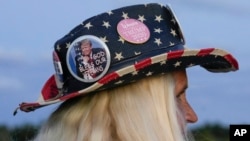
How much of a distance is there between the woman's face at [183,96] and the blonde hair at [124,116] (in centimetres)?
5

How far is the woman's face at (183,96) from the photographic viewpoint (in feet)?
6.67

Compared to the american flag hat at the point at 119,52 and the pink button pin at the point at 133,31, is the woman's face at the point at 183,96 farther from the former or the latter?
the pink button pin at the point at 133,31

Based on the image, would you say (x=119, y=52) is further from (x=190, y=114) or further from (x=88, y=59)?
(x=190, y=114)

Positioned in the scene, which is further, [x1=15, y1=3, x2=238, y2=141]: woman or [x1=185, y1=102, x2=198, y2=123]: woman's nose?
[x1=185, y1=102, x2=198, y2=123]: woman's nose

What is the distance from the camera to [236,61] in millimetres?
2131

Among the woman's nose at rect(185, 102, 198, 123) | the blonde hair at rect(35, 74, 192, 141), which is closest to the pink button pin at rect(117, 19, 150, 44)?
the blonde hair at rect(35, 74, 192, 141)

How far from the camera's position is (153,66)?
6.30 feet

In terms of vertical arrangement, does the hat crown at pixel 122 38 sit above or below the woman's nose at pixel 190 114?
above

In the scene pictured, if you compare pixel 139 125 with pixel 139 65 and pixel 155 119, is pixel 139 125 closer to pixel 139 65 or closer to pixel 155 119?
pixel 155 119

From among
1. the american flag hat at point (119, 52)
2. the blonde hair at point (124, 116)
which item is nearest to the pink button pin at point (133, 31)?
the american flag hat at point (119, 52)

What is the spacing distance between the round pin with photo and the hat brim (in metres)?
0.03

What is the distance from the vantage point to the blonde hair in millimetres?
1874

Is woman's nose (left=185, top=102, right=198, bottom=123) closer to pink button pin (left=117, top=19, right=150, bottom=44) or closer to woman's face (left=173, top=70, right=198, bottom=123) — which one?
woman's face (left=173, top=70, right=198, bottom=123)

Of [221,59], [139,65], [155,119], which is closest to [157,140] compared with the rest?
[155,119]
